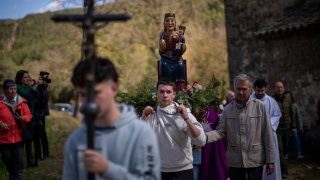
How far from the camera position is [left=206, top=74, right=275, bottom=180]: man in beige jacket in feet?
16.3

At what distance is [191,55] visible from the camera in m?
29.3

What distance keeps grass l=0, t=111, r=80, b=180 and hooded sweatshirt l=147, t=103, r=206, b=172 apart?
15.6ft

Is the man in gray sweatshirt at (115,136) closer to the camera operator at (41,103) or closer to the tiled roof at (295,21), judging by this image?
the camera operator at (41,103)

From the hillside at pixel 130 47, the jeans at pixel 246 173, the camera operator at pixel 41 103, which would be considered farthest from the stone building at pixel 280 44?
the hillside at pixel 130 47

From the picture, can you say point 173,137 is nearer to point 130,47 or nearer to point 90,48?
point 90,48

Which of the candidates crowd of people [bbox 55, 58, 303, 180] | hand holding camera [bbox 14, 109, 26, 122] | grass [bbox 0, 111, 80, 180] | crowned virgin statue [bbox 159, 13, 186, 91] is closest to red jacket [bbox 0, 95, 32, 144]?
hand holding camera [bbox 14, 109, 26, 122]

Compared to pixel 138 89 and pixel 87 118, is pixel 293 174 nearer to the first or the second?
pixel 138 89

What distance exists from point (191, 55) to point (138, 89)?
2382 centimetres

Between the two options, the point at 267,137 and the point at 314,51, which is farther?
the point at 314,51

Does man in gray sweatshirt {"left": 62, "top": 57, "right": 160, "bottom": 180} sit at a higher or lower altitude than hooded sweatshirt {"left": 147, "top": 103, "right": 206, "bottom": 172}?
higher

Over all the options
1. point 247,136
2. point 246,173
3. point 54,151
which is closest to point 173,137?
point 247,136

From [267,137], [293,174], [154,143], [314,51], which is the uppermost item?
[314,51]

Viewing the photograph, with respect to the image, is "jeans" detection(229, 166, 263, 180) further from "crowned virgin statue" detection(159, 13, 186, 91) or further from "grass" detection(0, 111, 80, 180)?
"grass" detection(0, 111, 80, 180)

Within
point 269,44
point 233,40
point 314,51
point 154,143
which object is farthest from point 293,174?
point 154,143
